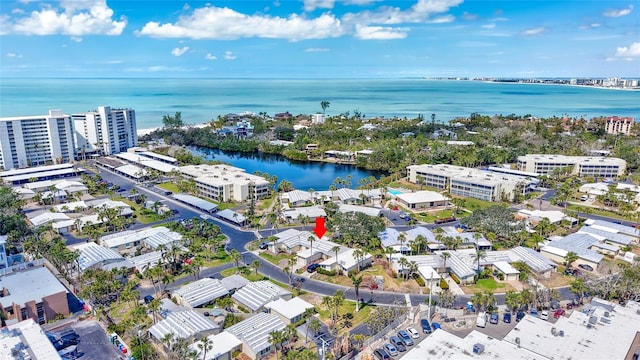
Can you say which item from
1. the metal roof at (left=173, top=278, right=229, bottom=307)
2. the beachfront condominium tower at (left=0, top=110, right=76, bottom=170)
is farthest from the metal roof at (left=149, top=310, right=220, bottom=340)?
the beachfront condominium tower at (left=0, top=110, right=76, bottom=170)

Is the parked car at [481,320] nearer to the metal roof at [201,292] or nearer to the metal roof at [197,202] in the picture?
the metal roof at [201,292]

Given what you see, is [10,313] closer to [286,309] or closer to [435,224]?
[286,309]

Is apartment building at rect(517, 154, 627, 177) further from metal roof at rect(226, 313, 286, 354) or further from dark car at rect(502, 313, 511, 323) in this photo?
metal roof at rect(226, 313, 286, 354)

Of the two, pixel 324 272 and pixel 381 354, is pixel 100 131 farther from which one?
pixel 381 354

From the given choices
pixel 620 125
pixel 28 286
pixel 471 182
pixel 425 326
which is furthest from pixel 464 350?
pixel 620 125

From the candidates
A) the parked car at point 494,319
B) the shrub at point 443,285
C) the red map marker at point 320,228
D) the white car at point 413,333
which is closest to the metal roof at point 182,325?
→ the white car at point 413,333

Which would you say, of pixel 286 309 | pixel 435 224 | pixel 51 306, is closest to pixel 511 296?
pixel 286 309
